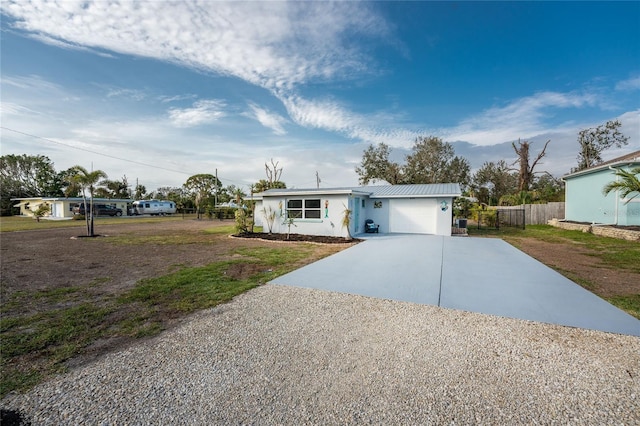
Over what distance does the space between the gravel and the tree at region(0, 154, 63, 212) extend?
56.6 m

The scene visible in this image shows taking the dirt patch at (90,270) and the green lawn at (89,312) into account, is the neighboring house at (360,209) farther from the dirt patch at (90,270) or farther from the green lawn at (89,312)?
the green lawn at (89,312)

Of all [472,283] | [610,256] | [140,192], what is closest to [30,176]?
[140,192]

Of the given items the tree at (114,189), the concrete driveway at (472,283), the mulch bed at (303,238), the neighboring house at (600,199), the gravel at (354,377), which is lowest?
the gravel at (354,377)

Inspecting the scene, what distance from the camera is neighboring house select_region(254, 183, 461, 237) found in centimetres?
1349

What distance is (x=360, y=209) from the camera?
48.5ft

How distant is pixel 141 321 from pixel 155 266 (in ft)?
13.4

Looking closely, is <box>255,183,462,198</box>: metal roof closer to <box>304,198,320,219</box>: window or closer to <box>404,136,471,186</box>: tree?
<box>304,198,320,219</box>: window

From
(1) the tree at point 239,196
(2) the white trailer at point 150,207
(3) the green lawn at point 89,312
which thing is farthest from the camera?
(2) the white trailer at point 150,207

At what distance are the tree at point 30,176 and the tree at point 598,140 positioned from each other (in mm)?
73492

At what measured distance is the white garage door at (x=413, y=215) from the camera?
47.2ft

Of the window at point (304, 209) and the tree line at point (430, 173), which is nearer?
the window at point (304, 209)

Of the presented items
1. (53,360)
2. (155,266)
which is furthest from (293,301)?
(155,266)

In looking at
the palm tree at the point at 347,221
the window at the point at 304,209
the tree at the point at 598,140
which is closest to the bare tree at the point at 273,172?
the window at the point at 304,209

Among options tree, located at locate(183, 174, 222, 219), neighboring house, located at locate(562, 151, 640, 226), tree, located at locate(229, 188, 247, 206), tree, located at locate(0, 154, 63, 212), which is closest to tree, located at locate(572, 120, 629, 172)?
neighboring house, located at locate(562, 151, 640, 226)
